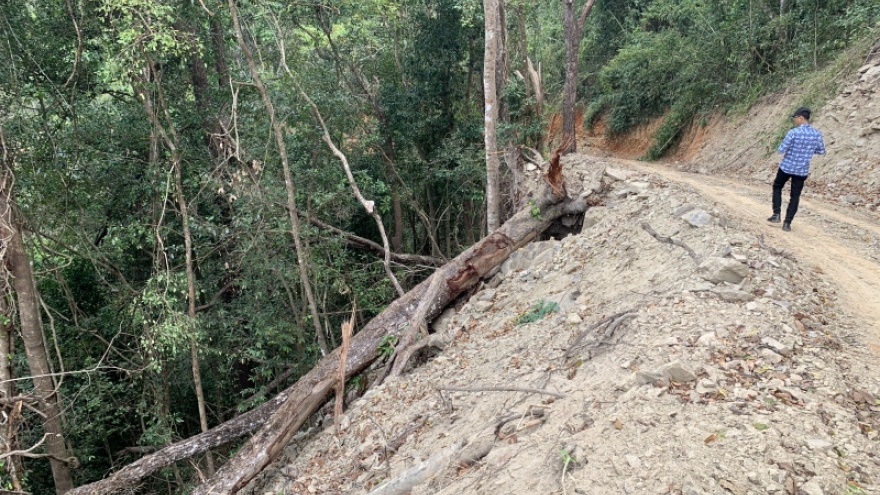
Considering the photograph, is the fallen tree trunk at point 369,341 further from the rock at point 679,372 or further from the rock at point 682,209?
the rock at point 679,372

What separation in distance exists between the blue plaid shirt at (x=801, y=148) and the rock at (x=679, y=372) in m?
5.43

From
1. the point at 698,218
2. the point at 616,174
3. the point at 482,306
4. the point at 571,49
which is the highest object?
the point at 571,49

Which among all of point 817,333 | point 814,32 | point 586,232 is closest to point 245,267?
point 586,232

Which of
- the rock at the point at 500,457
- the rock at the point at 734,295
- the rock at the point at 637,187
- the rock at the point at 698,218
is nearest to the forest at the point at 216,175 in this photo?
the rock at the point at 637,187

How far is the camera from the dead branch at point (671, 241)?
603cm

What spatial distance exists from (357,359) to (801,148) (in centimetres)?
740

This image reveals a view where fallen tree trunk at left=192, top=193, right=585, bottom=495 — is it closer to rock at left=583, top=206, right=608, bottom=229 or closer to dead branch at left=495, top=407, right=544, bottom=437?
rock at left=583, top=206, right=608, bottom=229

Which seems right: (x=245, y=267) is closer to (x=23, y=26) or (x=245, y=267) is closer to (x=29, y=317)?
(x=29, y=317)

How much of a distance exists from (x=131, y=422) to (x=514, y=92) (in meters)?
11.7

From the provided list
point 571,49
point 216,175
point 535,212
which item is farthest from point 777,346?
point 571,49

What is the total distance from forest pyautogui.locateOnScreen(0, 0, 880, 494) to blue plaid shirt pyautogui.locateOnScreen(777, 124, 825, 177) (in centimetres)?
477

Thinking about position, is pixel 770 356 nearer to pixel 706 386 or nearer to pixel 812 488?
pixel 706 386

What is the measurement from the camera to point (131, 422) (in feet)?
38.7

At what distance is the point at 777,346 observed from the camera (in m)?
4.36
